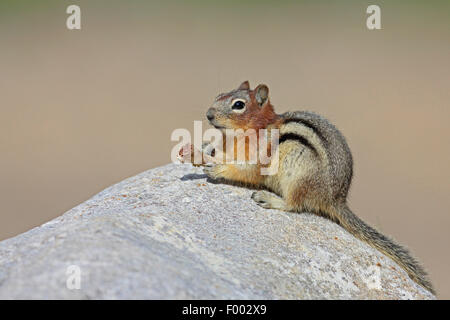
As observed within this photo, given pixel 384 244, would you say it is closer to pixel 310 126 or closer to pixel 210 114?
pixel 310 126

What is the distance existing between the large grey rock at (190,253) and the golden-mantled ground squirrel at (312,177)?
0.46 feet

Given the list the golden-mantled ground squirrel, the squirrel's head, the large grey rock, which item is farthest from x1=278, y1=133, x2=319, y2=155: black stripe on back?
the large grey rock

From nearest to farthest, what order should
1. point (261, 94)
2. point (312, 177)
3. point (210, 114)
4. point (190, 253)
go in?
point (190, 253)
point (312, 177)
point (210, 114)
point (261, 94)

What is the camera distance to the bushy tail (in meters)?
5.42

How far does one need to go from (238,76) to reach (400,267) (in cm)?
1051

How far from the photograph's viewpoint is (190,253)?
13.6 feet

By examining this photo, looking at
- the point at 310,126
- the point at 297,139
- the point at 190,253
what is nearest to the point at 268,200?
the point at 297,139

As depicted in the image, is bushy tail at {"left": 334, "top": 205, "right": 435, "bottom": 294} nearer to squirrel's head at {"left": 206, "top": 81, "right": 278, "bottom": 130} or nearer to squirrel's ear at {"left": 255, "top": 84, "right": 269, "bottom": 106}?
squirrel's head at {"left": 206, "top": 81, "right": 278, "bottom": 130}

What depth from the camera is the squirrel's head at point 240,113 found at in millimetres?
6039

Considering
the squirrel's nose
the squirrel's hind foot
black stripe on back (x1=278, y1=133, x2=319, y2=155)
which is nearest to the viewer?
the squirrel's hind foot

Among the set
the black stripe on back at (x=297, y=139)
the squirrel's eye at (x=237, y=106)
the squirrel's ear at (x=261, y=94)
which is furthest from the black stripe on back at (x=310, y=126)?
the squirrel's eye at (x=237, y=106)

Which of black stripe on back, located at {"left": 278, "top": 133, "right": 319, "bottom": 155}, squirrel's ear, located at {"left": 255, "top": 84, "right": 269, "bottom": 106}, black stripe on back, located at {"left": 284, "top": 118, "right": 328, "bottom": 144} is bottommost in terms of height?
black stripe on back, located at {"left": 278, "top": 133, "right": 319, "bottom": 155}

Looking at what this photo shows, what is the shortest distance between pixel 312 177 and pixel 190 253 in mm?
1898

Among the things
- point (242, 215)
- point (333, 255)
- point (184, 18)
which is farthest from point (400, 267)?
point (184, 18)
